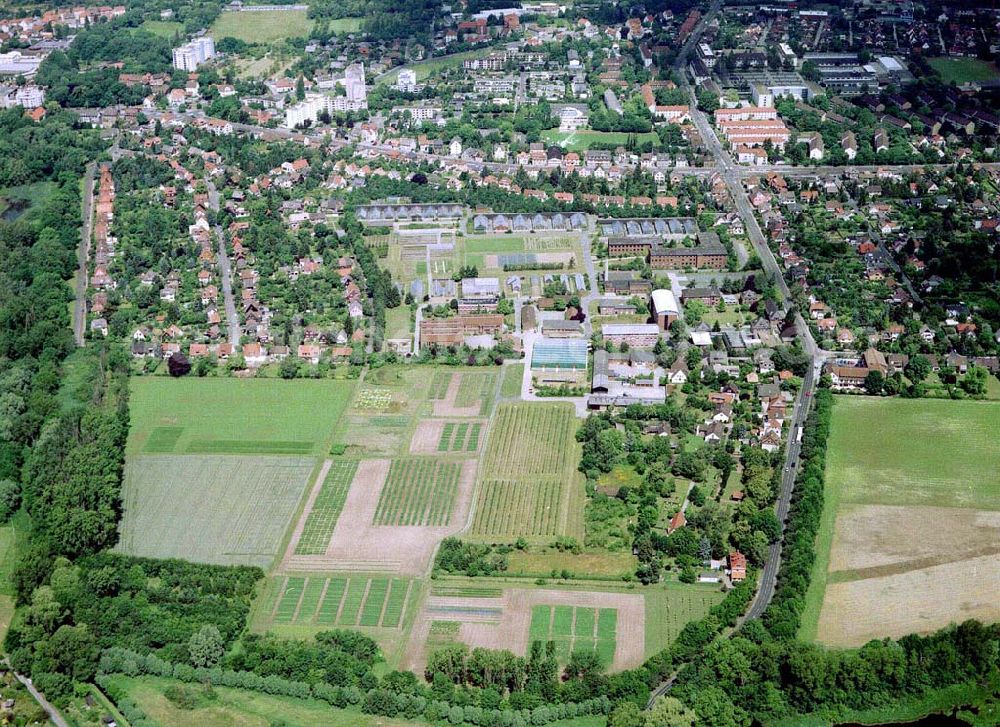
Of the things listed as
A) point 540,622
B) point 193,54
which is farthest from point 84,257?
point 540,622

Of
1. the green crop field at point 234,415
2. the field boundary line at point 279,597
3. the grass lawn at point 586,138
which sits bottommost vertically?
the green crop field at point 234,415

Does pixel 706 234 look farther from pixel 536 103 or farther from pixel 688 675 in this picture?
pixel 688 675

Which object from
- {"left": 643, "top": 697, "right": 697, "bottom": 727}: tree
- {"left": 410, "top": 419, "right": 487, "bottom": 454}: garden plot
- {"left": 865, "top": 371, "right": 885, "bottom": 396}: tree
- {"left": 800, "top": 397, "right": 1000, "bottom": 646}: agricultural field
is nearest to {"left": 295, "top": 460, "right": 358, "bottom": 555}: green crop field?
{"left": 410, "top": 419, "right": 487, "bottom": 454}: garden plot

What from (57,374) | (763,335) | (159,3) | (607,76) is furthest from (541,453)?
(159,3)

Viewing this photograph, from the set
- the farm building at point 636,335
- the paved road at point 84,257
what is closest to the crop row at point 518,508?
the farm building at point 636,335

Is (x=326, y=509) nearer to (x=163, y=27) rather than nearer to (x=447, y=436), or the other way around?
(x=447, y=436)

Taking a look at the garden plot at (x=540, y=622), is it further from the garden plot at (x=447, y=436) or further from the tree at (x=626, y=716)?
the garden plot at (x=447, y=436)
